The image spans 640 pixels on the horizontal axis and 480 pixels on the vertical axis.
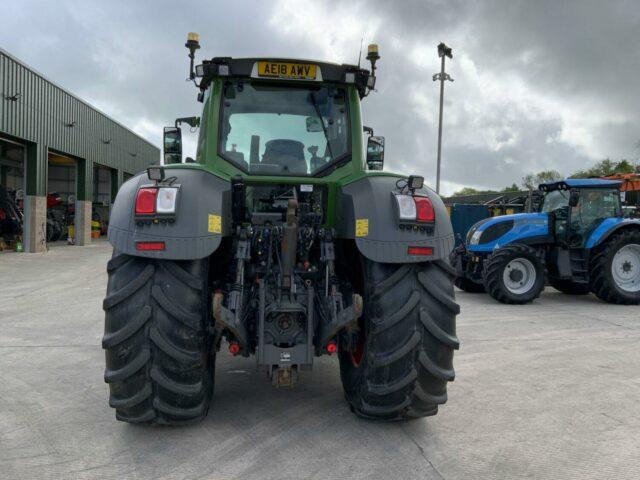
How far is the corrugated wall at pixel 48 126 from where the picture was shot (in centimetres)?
1828

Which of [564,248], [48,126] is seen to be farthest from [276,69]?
[48,126]

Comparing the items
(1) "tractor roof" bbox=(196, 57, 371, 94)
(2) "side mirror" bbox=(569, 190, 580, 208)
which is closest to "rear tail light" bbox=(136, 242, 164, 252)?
(1) "tractor roof" bbox=(196, 57, 371, 94)

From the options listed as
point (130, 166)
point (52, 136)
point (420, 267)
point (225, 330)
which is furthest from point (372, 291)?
point (130, 166)

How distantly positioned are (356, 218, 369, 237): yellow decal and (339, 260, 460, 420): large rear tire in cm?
23

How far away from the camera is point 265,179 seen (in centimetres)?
404

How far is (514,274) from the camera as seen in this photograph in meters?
10.5

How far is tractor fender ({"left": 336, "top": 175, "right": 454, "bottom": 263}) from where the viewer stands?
11.5ft

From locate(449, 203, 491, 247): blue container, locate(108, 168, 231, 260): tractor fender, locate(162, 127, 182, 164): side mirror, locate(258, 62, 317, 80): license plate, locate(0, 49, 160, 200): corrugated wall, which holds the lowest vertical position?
locate(108, 168, 231, 260): tractor fender

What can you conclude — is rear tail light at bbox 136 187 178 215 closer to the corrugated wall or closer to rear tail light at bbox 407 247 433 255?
rear tail light at bbox 407 247 433 255

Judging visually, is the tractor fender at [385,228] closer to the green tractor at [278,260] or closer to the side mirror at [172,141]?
the green tractor at [278,260]

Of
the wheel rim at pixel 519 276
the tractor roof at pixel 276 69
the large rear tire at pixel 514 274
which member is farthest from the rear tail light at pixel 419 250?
the wheel rim at pixel 519 276

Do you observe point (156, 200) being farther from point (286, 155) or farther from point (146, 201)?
point (286, 155)

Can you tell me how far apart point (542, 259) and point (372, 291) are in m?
7.97

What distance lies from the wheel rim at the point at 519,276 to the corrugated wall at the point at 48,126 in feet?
52.6
